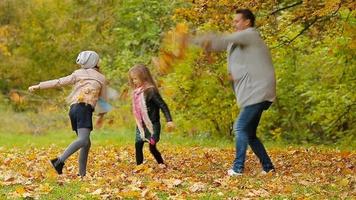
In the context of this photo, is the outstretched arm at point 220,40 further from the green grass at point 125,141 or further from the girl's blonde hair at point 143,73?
the green grass at point 125,141

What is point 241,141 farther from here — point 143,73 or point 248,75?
point 143,73

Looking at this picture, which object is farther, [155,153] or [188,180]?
[155,153]

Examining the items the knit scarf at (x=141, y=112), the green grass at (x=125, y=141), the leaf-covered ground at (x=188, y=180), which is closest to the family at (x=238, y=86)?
the leaf-covered ground at (x=188, y=180)

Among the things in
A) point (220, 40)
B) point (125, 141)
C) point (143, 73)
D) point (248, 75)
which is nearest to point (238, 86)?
point (248, 75)

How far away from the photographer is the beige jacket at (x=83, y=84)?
8805 millimetres

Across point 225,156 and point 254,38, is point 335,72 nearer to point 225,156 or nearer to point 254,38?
point 225,156

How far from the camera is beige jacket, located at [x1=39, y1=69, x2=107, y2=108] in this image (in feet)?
28.9

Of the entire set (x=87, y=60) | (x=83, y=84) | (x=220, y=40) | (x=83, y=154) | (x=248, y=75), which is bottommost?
(x=83, y=154)

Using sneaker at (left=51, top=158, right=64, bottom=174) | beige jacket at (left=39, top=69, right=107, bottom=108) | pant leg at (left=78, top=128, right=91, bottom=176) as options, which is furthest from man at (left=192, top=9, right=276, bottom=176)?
sneaker at (left=51, top=158, right=64, bottom=174)

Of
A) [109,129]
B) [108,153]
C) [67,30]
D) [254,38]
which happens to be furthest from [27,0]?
[254,38]

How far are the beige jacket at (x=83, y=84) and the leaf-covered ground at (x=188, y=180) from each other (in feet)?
3.02

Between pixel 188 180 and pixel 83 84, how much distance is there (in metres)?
1.82

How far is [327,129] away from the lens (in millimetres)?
18859

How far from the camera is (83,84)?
8.85m
